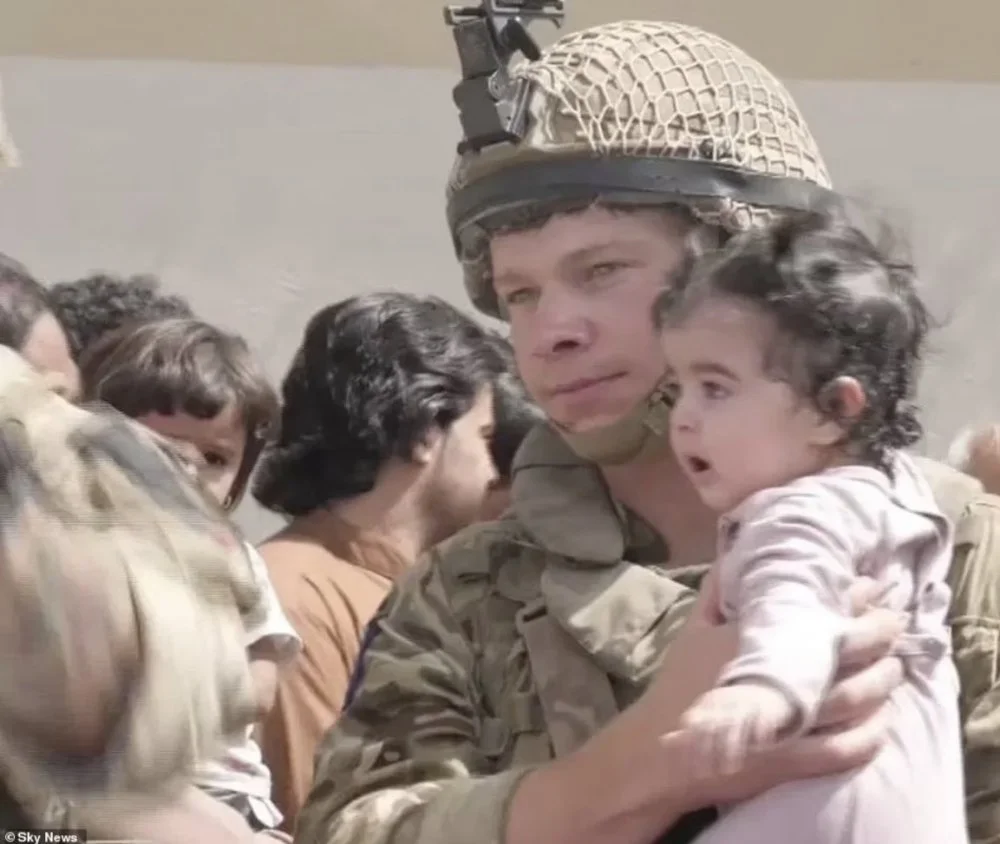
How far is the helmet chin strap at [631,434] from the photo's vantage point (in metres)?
1.44

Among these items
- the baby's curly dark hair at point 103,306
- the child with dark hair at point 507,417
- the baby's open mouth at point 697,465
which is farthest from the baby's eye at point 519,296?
the baby's curly dark hair at point 103,306

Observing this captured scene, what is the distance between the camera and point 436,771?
1.35 metres

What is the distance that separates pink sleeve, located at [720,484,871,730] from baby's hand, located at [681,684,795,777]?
0.6 inches

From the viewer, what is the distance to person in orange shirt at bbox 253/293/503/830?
7.96 ft

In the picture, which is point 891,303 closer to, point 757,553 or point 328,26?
point 757,553

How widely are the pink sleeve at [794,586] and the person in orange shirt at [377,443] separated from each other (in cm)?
117

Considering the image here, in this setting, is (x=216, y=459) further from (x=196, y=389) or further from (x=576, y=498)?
(x=576, y=498)

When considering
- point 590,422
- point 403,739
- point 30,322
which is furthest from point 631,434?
point 30,322

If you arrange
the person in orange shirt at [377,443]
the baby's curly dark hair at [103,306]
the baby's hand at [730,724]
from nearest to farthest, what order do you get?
the baby's hand at [730,724]
the person in orange shirt at [377,443]
the baby's curly dark hair at [103,306]

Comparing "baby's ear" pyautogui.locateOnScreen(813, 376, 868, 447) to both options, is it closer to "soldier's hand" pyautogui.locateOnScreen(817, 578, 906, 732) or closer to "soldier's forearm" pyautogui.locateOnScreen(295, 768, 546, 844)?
"soldier's hand" pyautogui.locateOnScreen(817, 578, 906, 732)

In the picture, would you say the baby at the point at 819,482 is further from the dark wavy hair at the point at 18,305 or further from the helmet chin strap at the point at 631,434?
the dark wavy hair at the point at 18,305

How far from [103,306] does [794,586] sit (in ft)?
6.04

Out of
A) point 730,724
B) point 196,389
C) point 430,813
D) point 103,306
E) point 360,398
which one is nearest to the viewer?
point 730,724

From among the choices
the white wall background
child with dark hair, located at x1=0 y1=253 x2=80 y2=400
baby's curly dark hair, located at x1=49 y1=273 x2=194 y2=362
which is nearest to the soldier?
child with dark hair, located at x1=0 y1=253 x2=80 y2=400
